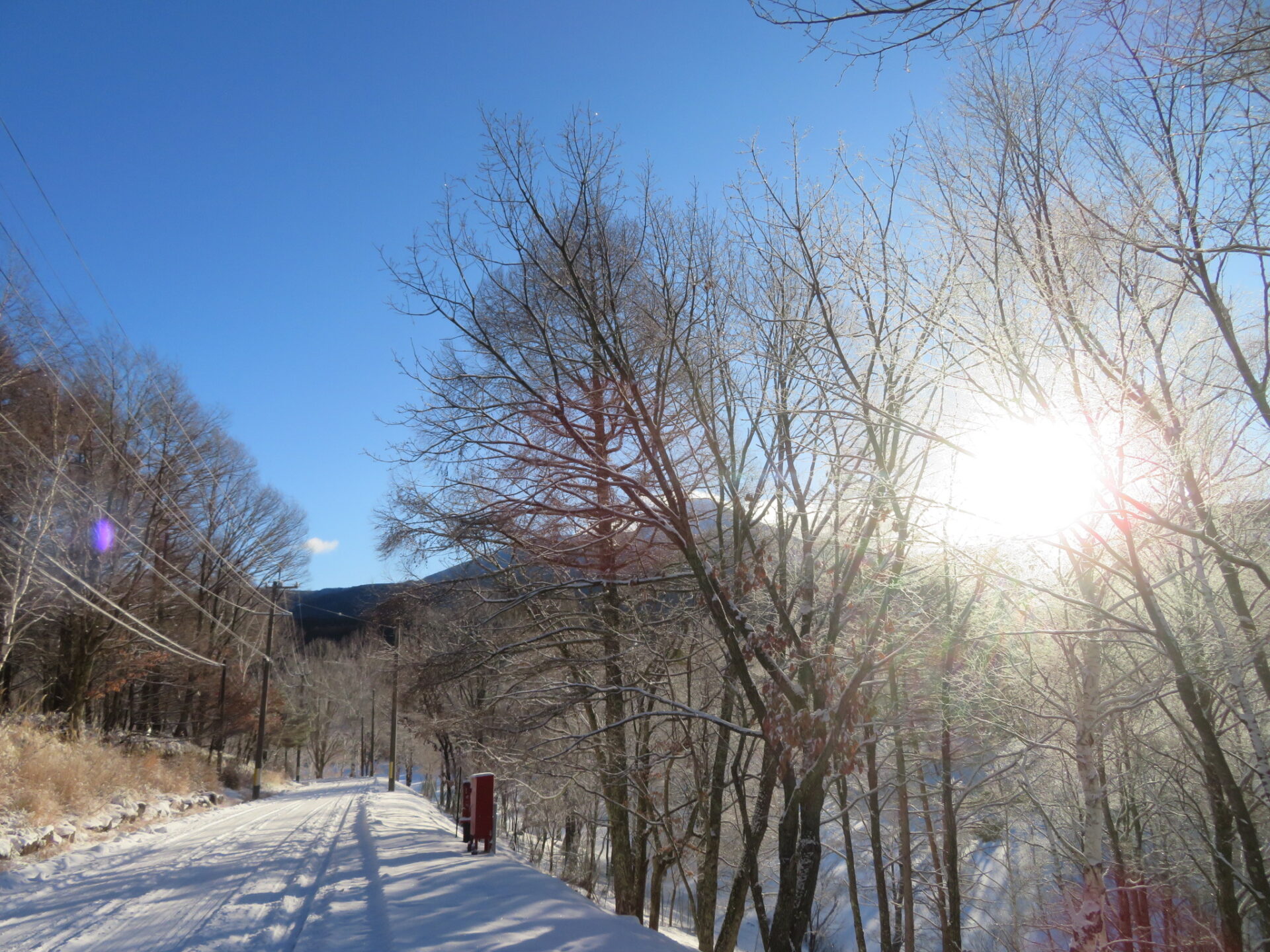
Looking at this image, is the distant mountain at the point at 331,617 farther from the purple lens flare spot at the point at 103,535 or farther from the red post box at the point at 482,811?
the red post box at the point at 482,811

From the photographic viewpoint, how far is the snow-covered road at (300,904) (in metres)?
5.81

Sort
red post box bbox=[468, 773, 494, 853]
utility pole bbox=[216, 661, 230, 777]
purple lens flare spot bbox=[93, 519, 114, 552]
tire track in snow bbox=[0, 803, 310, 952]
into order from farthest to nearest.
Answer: utility pole bbox=[216, 661, 230, 777] < purple lens flare spot bbox=[93, 519, 114, 552] < red post box bbox=[468, 773, 494, 853] < tire track in snow bbox=[0, 803, 310, 952]

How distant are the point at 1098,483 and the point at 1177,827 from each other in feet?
46.8

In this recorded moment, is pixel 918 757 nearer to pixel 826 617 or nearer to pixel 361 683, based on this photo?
pixel 826 617

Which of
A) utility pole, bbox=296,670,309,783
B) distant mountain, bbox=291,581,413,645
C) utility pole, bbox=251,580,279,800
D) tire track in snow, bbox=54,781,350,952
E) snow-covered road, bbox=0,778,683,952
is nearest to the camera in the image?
tire track in snow, bbox=54,781,350,952

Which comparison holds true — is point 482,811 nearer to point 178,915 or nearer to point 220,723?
point 178,915

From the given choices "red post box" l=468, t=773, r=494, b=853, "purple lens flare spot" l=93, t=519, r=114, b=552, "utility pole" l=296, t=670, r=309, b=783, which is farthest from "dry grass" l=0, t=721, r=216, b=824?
"utility pole" l=296, t=670, r=309, b=783

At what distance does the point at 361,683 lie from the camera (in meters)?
56.4

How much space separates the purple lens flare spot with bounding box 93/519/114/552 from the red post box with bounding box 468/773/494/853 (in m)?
15.7

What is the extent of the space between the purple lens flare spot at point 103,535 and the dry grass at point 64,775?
536 cm

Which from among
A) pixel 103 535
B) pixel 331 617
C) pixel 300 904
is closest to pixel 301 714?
pixel 103 535

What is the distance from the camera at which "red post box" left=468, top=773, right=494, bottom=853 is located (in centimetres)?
1088

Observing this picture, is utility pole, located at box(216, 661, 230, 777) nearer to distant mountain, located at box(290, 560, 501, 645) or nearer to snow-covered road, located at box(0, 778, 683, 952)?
distant mountain, located at box(290, 560, 501, 645)

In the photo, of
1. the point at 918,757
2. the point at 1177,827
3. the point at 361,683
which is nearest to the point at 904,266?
the point at 918,757
